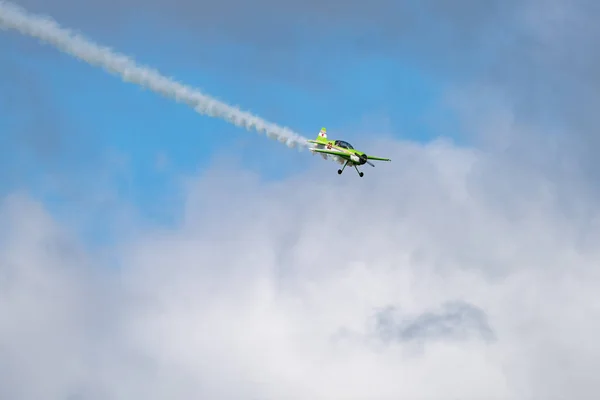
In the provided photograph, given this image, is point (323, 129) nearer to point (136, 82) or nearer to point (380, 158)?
point (380, 158)

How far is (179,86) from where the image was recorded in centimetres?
9981

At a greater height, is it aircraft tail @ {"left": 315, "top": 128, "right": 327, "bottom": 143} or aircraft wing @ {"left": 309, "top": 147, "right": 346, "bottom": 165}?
aircraft tail @ {"left": 315, "top": 128, "right": 327, "bottom": 143}

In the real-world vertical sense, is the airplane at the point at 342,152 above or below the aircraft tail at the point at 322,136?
below

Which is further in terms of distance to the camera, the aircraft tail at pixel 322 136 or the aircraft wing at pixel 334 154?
the aircraft tail at pixel 322 136

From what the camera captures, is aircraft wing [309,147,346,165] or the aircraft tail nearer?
aircraft wing [309,147,346,165]

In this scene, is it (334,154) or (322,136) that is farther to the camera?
(322,136)

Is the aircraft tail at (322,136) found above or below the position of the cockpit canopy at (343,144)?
above

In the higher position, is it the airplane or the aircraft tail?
the aircraft tail

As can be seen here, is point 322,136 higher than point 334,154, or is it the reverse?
point 322,136

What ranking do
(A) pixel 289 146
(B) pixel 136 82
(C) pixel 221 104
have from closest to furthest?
(B) pixel 136 82
(C) pixel 221 104
(A) pixel 289 146

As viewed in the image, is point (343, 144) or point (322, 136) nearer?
point (343, 144)

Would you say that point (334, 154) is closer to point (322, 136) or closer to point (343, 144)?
point (343, 144)

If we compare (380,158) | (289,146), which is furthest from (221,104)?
(380,158)

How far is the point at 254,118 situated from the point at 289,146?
724 centimetres
